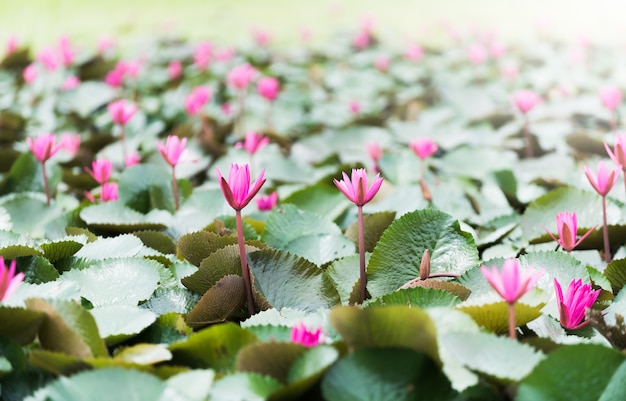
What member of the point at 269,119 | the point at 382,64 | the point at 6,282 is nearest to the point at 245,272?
the point at 6,282

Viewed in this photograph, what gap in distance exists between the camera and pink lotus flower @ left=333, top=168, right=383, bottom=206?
1.07 m

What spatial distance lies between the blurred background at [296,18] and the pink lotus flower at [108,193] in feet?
12.3

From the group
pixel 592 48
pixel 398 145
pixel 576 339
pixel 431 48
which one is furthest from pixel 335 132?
pixel 592 48

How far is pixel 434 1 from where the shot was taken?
7957 mm

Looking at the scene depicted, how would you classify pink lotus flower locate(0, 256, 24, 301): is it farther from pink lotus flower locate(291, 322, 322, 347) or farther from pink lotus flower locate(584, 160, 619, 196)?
pink lotus flower locate(584, 160, 619, 196)

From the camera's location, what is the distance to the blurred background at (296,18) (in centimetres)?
573

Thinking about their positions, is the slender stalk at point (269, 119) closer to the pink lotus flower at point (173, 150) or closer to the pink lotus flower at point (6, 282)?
the pink lotus flower at point (173, 150)

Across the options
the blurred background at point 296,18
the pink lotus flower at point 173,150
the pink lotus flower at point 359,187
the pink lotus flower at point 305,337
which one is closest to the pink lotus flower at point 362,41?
the blurred background at point 296,18

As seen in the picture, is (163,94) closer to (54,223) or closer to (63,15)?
(54,223)

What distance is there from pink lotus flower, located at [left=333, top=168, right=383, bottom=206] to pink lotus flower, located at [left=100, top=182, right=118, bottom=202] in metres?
0.78

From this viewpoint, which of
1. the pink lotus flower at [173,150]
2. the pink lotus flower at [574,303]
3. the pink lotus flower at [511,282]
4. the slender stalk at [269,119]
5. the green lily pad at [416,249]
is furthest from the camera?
the slender stalk at [269,119]

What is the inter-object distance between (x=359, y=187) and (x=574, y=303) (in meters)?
0.37

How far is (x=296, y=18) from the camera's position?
6.88m

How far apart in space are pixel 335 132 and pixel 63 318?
1841 millimetres
